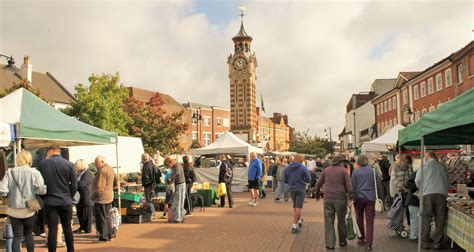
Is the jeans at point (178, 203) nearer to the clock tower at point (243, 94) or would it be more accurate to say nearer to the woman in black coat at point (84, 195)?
the woman in black coat at point (84, 195)

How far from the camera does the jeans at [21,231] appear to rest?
7.13m

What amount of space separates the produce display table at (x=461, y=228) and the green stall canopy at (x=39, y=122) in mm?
7738

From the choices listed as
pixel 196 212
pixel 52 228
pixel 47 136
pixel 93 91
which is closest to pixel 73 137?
pixel 47 136

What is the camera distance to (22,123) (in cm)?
930

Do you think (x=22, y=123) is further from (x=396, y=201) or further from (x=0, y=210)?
(x=396, y=201)

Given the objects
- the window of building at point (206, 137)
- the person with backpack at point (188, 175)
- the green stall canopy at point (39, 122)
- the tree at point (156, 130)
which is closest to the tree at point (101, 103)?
the tree at point (156, 130)

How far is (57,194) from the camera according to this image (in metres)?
7.59

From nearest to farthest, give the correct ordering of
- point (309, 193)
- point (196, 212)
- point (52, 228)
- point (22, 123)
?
1. point (52, 228)
2. point (22, 123)
3. point (196, 212)
4. point (309, 193)

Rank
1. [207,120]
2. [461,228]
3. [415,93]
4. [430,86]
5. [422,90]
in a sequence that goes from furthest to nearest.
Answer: [207,120]
[415,93]
[422,90]
[430,86]
[461,228]

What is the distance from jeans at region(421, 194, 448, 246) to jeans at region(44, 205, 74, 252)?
6.27 meters

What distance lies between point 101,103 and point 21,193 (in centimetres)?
2949

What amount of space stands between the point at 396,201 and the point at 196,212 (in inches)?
279

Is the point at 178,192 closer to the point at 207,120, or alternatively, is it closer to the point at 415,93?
the point at 415,93

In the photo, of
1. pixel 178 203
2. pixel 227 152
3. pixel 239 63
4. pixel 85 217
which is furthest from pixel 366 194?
pixel 239 63
